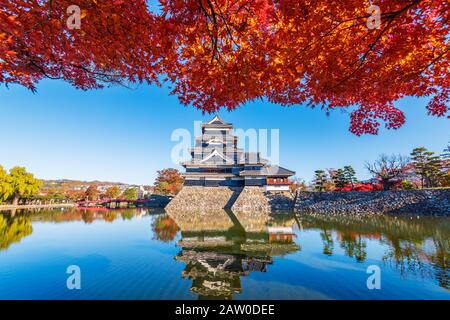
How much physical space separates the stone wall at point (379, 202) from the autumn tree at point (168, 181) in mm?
24870

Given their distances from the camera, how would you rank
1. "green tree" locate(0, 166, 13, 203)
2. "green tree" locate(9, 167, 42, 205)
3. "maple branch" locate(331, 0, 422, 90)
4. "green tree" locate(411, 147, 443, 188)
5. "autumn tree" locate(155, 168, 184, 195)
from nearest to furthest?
1. "maple branch" locate(331, 0, 422, 90)
2. "green tree" locate(411, 147, 443, 188)
3. "green tree" locate(0, 166, 13, 203)
4. "green tree" locate(9, 167, 42, 205)
5. "autumn tree" locate(155, 168, 184, 195)

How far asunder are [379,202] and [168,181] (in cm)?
3516

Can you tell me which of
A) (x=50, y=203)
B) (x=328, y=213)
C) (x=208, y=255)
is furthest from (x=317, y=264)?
(x=50, y=203)

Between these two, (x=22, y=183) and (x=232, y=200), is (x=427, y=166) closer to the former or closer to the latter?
(x=232, y=200)

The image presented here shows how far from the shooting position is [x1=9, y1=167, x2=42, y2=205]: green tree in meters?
30.8

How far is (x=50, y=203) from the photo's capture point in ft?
131

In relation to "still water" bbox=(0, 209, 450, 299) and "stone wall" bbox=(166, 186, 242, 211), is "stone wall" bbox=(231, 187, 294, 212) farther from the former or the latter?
"still water" bbox=(0, 209, 450, 299)

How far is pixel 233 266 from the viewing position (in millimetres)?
6246

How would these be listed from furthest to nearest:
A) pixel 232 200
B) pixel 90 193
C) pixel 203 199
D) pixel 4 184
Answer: pixel 90 193, pixel 4 184, pixel 232 200, pixel 203 199

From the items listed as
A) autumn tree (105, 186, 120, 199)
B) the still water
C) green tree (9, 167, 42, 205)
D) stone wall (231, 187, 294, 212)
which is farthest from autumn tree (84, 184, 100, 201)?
the still water

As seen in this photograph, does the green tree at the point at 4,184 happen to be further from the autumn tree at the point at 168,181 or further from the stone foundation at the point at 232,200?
the stone foundation at the point at 232,200

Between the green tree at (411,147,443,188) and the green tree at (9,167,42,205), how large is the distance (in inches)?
2080

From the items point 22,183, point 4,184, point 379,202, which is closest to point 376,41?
point 379,202
